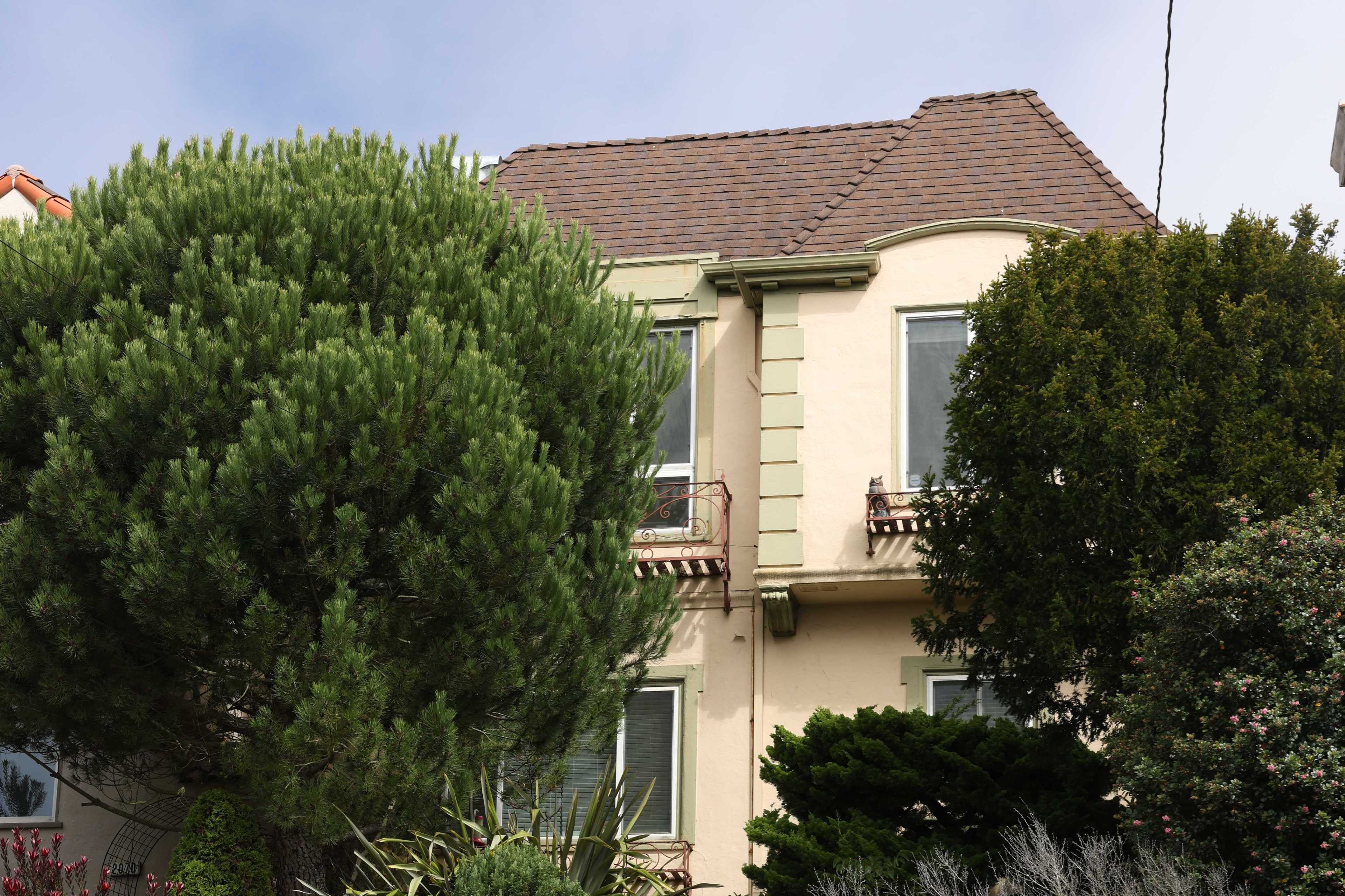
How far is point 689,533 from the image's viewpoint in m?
14.3

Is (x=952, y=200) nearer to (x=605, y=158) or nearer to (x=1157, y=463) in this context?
(x=605, y=158)

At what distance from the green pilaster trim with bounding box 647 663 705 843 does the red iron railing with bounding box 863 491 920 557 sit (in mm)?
2090

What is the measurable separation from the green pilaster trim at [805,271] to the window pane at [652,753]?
4.20 meters

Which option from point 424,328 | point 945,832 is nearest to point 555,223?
point 424,328

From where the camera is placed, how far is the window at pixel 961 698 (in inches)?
518

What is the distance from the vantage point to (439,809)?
1023cm

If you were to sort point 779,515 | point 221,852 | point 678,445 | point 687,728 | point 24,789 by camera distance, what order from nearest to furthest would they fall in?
point 221,852 < point 687,728 < point 779,515 < point 24,789 < point 678,445

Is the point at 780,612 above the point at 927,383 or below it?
below

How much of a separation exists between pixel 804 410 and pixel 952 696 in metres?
3.09

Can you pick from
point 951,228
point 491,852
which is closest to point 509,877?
point 491,852

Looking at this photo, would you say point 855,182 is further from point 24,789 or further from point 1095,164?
point 24,789

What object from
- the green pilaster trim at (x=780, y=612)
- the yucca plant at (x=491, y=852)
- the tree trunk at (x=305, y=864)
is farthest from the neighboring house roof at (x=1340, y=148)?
the tree trunk at (x=305, y=864)

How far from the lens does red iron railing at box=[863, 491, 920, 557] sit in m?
13.4

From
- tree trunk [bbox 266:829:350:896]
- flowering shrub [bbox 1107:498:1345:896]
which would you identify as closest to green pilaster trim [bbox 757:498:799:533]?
flowering shrub [bbox 1107:498:1345:896]
